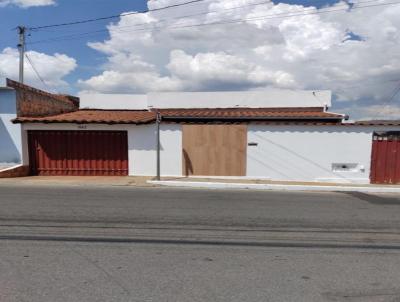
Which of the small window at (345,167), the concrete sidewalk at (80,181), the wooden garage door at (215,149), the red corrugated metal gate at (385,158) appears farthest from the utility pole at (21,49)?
the red corrugated metal gate at (385,158)

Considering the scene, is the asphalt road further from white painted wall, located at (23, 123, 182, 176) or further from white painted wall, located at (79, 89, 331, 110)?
white painted wall, located at (79, 89, 331, 110)

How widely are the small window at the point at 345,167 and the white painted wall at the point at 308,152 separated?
0.07 metres

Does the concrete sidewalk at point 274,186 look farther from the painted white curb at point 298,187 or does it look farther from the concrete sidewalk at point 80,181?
the concrete sidewalk at point 80,181

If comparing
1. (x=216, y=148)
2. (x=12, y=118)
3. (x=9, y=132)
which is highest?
(x=12, y=118)

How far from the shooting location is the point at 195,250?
4891 millimetres

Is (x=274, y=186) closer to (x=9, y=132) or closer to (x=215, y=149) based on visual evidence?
(x=215, y=149)

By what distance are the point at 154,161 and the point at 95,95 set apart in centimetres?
1144

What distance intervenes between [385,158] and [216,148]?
652 centimetres

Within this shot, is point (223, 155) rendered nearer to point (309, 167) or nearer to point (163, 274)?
point (309, 167)

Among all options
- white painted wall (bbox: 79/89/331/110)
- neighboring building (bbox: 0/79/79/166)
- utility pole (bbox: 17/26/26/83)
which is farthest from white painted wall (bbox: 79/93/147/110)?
neighboring building (bbox: 0/79/79/166)

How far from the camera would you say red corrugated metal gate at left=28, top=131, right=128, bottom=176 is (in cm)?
1393

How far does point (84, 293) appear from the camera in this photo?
137 inches

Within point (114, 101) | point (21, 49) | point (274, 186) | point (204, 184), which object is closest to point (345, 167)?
point (274, 186)

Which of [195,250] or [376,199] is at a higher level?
[195,250]
